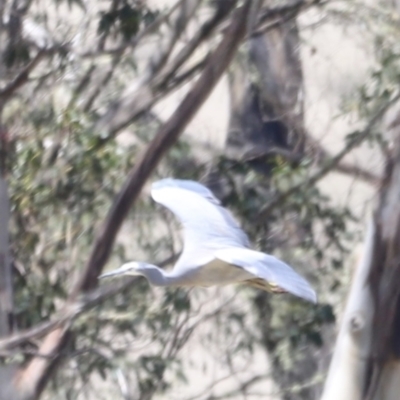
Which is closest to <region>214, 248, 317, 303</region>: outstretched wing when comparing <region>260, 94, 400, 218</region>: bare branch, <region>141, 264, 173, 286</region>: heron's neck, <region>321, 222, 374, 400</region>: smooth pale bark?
<region>141, 264, 173, 286</region>: heron's neck

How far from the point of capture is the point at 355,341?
14.7 feet

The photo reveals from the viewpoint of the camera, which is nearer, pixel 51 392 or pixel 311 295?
pixel 311 295

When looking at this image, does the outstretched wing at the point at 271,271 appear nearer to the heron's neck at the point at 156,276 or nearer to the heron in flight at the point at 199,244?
the heron in flight at the point at 199,244

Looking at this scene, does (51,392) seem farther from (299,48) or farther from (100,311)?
(299,48)

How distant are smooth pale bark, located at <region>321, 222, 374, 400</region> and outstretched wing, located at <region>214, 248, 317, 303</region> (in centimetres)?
138

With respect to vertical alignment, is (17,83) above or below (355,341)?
above

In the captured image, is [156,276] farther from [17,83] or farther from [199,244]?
[17,83]

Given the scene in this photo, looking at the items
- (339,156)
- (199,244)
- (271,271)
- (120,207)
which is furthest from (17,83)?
(271,271)

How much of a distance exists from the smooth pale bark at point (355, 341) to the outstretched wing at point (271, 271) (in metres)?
1.38

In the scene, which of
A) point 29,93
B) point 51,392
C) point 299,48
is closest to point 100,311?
point 51,392

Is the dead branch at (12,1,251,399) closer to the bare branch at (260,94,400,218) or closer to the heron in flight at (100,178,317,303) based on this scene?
the bare branch at (260,94,400,218)

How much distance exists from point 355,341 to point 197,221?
1229mm

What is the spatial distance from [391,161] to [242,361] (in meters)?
2.33

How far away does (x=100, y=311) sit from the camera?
4.73m
